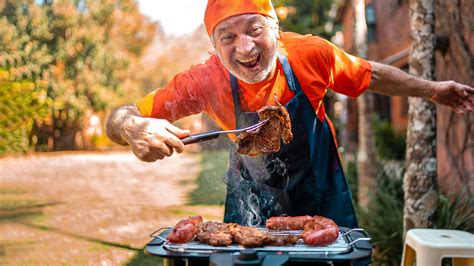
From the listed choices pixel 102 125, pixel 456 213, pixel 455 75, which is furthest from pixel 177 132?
pixel 455 75

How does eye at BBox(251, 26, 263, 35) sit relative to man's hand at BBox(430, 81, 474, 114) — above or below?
above

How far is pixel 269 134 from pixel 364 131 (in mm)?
2982

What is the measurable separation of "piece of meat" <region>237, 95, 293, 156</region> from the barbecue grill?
0.62m

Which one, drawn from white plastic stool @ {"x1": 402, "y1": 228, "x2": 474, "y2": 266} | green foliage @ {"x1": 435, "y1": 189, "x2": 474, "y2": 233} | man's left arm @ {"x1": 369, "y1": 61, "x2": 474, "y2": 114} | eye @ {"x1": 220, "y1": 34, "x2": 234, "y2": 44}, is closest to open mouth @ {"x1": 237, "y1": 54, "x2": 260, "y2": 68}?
eye @ {"x1": 220, "y1": 34, "x2": 234, "y2": 44}

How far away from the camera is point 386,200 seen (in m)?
4.42

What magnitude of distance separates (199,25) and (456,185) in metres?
3.25

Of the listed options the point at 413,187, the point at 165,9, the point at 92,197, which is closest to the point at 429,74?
the point at 413,187

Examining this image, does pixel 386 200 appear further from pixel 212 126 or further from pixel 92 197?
pixel 92 197

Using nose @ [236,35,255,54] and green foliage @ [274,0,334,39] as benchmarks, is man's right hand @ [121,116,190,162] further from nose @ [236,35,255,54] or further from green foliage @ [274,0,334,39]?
green foliage @ [274,0,334,39]

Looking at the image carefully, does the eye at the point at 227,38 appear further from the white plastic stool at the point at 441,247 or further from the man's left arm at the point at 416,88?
the white plastic stool at the point at 441,247

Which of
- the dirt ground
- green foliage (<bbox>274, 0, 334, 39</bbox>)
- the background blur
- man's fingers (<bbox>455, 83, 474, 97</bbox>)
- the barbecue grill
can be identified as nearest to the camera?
the barbecue grill

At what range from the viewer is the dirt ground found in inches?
151

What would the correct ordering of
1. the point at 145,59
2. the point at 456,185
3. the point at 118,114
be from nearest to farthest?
1. the point at 118,114
2. the point at 456,185
3. the point at 145,59

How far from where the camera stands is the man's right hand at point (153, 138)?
2012 millimetres
